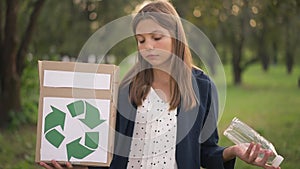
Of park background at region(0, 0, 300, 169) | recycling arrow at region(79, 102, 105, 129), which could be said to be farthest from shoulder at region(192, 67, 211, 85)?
park background at region(0, 0, 300, 169)

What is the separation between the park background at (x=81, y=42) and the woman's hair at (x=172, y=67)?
11.1 feet

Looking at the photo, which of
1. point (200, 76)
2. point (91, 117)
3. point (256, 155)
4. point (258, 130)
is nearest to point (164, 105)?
point (200, 76)

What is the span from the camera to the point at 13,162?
22.0 ft

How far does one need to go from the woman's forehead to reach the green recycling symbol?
14.2 inches

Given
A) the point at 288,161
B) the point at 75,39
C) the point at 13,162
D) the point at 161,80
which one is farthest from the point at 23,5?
the point at 161,80

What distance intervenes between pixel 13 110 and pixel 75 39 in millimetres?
5436

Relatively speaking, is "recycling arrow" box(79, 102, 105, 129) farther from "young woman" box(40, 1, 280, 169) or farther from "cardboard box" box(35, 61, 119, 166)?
"young woman" box(40, 1, 280, 169)

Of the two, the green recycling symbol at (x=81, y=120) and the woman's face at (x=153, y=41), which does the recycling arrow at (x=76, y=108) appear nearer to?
the green recycling symbol at (x=81, y=120)

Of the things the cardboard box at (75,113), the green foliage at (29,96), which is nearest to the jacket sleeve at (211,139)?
the cardboard box at (75,113)

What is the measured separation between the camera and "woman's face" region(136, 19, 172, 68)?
221 cm

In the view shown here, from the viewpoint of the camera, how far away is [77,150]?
2.20 m

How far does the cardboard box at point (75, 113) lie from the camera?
7.17 ft

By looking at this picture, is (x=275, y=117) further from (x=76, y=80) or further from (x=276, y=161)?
(x=76, y=80)

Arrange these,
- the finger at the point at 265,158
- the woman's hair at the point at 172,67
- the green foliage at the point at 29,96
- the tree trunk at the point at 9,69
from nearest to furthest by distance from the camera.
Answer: the finger at the point at 265,158 → the woman's hair at the point at 172,67 → the tree trunk at the point at 9,69 → the green foliage at the point at 29,96
